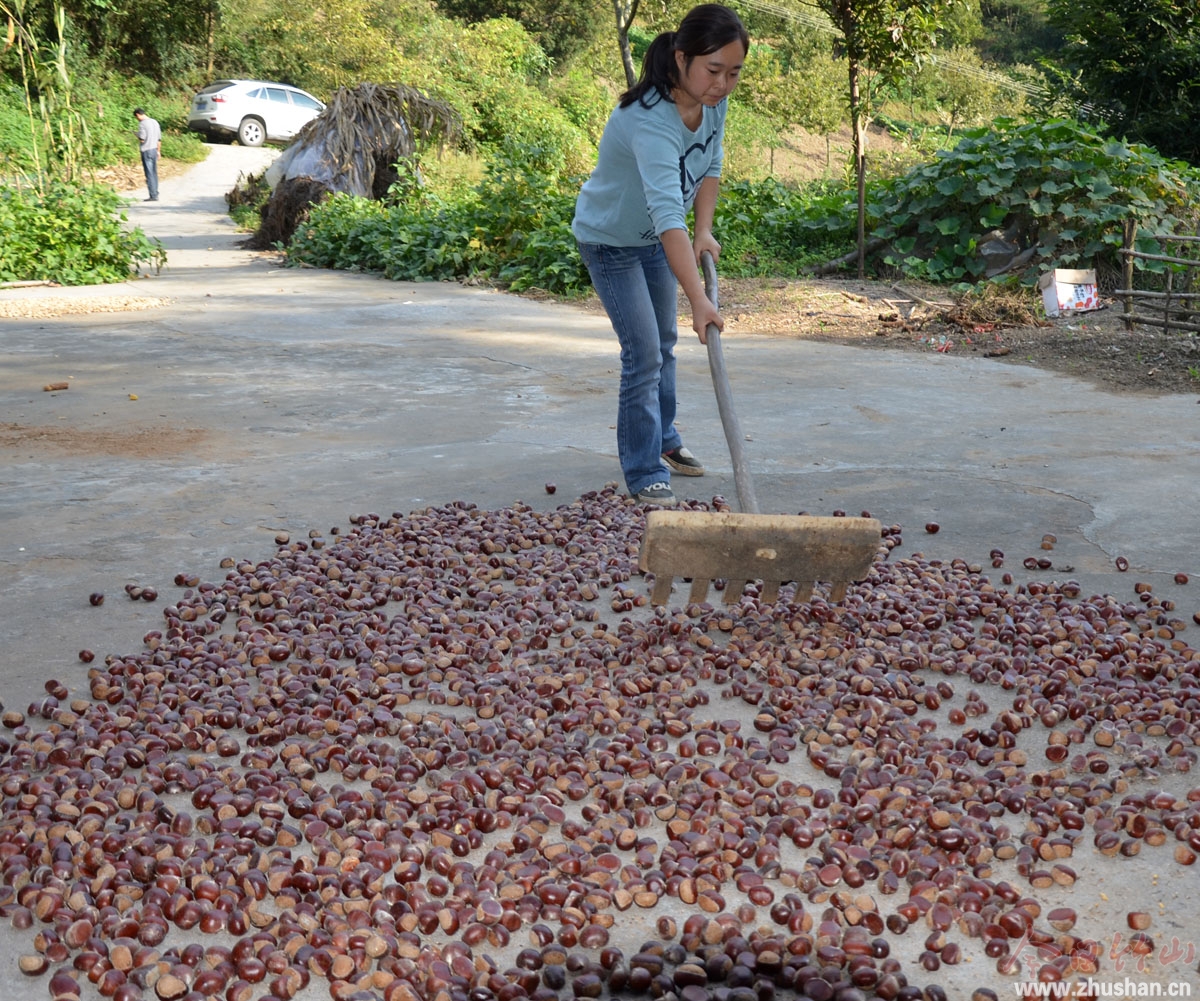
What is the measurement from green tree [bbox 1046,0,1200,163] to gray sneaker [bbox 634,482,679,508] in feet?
37.4

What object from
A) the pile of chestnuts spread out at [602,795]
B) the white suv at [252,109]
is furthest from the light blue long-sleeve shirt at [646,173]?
the white suv at [252,109]

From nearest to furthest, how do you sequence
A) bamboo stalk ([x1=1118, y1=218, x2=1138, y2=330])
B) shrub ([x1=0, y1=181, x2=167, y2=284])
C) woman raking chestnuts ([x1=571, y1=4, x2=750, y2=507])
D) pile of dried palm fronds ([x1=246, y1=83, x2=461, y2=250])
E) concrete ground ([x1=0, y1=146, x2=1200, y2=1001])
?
woman raking chestnuts ([x1=571, y1=4, x2=750, y2=507]), concrete ground ([x1=0, y1=146, x2=1200, y2=1001]), bamboo stalk ([x1=1118, y1=218, x2=1138, y2=330]), shrub ([x1=0, y1=181, x2=167, y2=284]), pile of dried palm fronds ([x1=246, y1=83, x2=461, y2=250])

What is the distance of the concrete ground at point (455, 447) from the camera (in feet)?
11.2

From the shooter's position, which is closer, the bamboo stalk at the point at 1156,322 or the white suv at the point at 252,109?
the bamboo stalk at the point at 1156,322

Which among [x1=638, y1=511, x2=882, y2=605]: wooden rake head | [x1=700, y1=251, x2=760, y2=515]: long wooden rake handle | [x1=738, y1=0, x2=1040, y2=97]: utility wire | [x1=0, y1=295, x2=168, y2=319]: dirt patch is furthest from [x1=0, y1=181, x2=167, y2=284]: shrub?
[x1=738, y1=0, x2=1040, y2=97]: utility wire

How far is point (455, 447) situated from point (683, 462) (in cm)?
102

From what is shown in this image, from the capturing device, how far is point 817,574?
2783 mm

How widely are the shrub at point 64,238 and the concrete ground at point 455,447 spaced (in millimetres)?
2316

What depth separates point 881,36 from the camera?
350 inches

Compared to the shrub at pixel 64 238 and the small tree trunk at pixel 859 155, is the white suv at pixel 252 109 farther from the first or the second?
the small tree trunk at pixel 859 155

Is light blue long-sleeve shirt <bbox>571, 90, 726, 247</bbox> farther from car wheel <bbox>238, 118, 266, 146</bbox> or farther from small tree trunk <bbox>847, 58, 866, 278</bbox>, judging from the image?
car wheel <bbox>238, 118, 266, 146</bbox>

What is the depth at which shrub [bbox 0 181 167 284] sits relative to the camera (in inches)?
379

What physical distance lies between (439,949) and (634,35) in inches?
1308

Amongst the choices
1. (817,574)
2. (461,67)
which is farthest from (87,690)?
(461,67)
